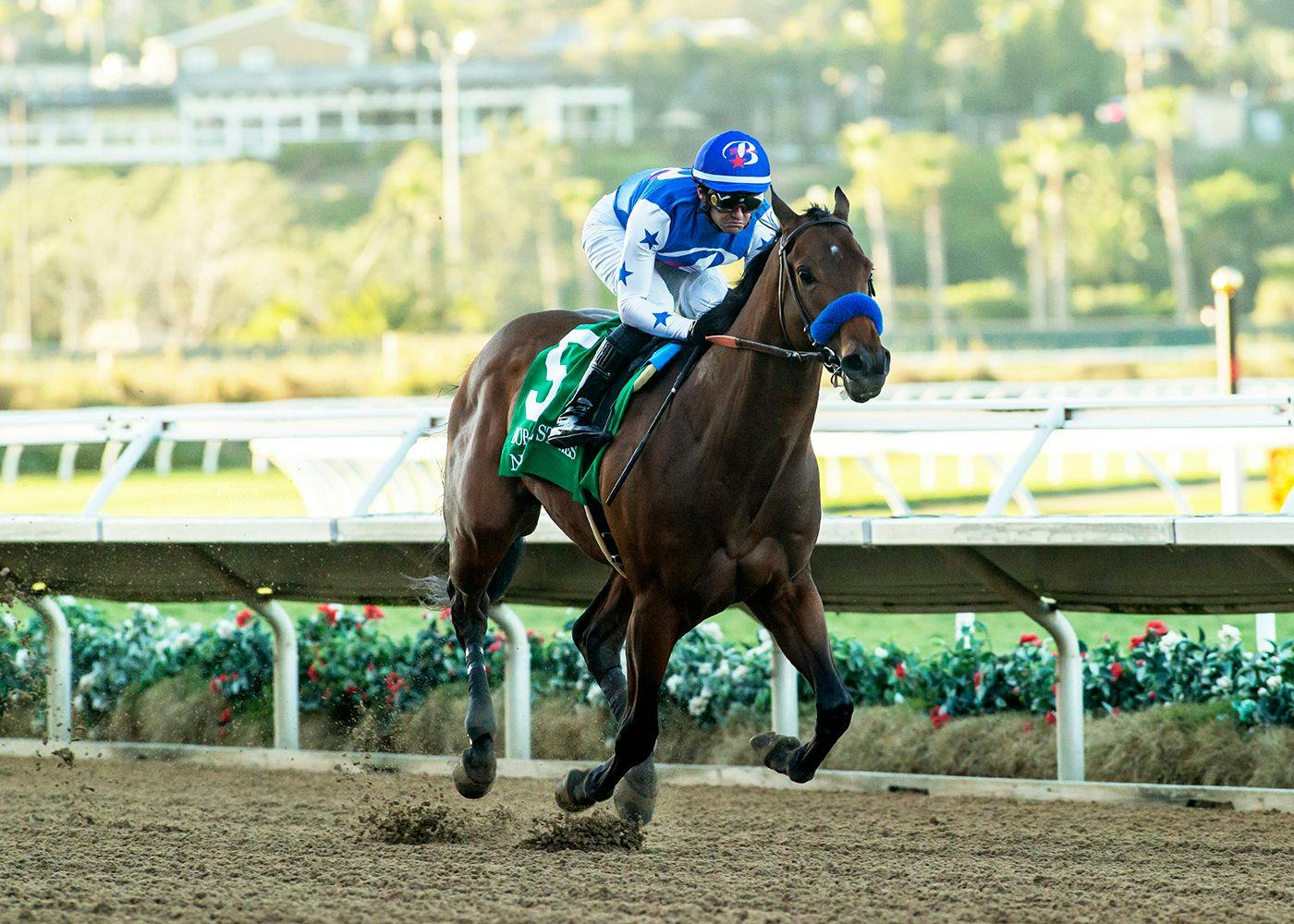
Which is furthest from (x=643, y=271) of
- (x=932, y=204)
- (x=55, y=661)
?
(x=932, y=204)

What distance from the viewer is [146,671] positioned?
623 centimetres

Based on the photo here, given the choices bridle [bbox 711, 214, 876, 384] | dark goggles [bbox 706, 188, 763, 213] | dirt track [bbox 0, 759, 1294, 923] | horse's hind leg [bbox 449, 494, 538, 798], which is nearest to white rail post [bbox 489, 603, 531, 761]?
dirt track [bbox 0, 759, 1294, 923]

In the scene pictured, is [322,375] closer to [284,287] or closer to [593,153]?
[284,287]

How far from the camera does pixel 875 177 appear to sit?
192ft

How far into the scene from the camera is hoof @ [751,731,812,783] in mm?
3871

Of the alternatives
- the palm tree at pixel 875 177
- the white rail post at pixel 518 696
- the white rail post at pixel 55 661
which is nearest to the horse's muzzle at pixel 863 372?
the white rail post at pixel 518 696

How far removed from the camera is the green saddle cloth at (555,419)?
399cm

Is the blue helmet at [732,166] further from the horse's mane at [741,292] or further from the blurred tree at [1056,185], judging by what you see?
the blurred tree at [1056,185]

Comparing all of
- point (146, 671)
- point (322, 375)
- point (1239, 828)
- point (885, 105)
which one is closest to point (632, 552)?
point (1239, 828)

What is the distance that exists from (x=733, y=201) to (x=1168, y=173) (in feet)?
195

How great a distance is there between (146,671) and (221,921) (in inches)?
123

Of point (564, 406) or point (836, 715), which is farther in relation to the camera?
point (564, 406)

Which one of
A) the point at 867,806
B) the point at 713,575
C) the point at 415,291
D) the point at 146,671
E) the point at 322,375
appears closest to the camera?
the point at 713,575

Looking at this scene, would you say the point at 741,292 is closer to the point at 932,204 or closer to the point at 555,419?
the point at 555,419
